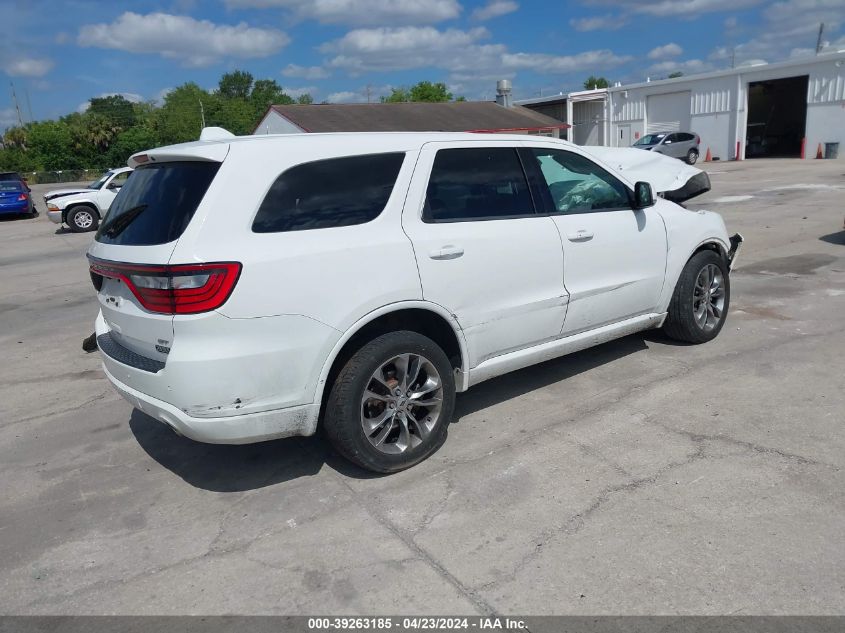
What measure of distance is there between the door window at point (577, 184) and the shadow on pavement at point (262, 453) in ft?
4.40

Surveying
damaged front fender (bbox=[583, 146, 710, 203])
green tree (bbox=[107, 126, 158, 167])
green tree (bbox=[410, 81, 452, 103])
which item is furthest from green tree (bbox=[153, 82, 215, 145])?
damaged front fender (bbox=[583, 146, 710, 203])

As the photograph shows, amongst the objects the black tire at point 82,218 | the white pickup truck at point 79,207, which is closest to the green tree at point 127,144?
the white pickup truck at point 79,207

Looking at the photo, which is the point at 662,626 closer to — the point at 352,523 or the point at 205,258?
the point at 352,523

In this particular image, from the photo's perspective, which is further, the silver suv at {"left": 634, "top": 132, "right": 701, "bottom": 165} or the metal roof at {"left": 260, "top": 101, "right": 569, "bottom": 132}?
the silver suv at {"left": 634, "top": 132, "right": 701, "bottom": 165}

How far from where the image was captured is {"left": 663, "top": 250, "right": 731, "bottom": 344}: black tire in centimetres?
545

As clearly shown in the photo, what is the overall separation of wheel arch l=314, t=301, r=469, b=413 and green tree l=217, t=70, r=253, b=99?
12532 centimetres

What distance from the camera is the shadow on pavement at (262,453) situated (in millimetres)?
3963

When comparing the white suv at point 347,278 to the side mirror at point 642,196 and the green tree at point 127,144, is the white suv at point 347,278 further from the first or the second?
the green tree at point 127,144

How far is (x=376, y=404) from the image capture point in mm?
3795

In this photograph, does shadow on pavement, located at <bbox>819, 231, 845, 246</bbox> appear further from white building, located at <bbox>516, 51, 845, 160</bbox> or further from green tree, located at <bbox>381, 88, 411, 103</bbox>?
green tree, located at <bbox>381, 88, 411, 103</bbox>

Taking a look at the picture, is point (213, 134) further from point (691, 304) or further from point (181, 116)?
point (181, 116)

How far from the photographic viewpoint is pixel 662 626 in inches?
101

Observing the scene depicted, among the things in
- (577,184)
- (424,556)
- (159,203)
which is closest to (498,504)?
(424,556)

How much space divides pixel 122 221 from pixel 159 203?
37 cm
